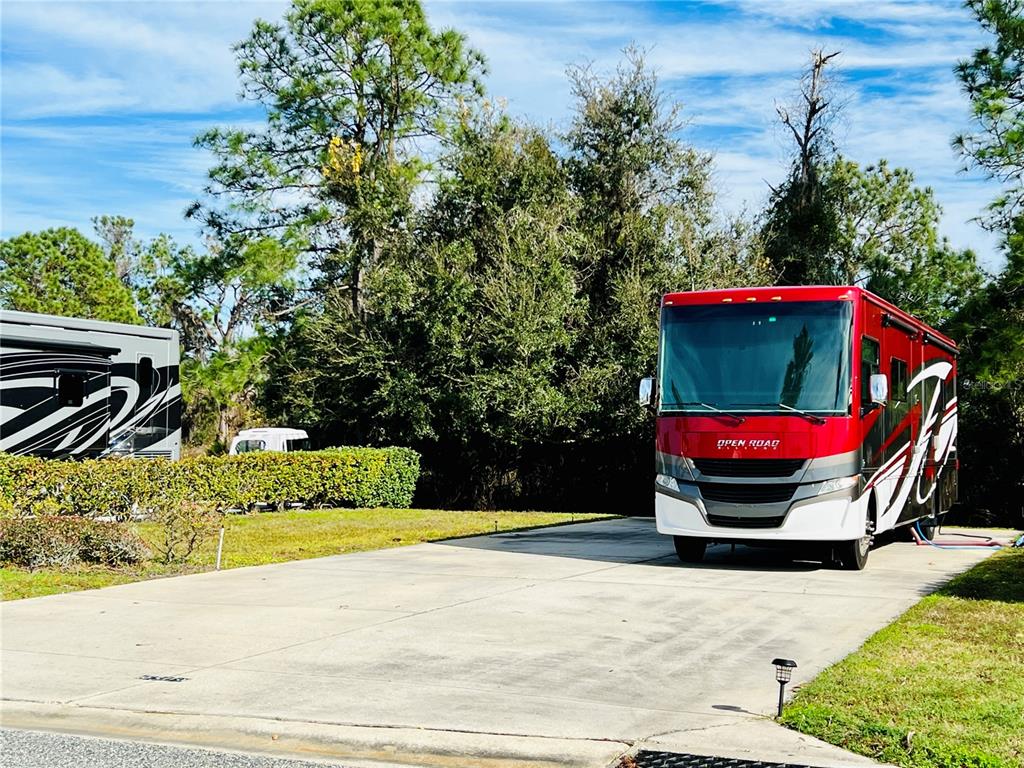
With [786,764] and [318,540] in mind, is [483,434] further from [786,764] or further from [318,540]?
[786,764]

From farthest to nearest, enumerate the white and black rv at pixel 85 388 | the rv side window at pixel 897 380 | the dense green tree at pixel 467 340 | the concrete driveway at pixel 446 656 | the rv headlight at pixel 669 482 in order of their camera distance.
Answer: the dense green tree at pixel 467 340
the white and black rv at pixel 85 388
the rv side window at pixel 897 380
the rv headlight at pixel 669 482
the concrete driveway at pixel 446 656

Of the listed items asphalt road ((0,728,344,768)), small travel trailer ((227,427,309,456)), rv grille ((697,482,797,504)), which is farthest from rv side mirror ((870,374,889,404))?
small travel trailer ((227,427,309,456))

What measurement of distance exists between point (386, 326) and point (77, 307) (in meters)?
31.8

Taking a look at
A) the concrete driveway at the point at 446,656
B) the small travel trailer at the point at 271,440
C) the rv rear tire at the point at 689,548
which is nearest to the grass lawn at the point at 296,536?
the concrete driveway at the point at 446,656

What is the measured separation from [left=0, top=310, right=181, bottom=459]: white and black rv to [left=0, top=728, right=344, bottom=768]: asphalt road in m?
14.2

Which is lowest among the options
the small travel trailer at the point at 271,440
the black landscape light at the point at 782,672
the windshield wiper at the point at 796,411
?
the black landscape light at the point at 782,672

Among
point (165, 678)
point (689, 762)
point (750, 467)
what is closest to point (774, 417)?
point (750, 467)

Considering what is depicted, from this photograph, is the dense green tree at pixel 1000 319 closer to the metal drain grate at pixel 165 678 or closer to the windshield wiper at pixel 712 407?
the windshield wiper at pixel 712 407

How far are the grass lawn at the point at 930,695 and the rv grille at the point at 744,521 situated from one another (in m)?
2.95

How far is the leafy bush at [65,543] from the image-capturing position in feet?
42.1

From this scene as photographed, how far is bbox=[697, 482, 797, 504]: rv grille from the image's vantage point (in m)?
13.2

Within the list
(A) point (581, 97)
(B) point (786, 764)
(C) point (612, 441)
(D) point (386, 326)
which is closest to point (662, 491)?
(B) point (786, 764)

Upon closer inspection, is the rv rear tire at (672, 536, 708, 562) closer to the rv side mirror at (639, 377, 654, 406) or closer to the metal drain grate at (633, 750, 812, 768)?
the rv side mirror at (639, 377, 654, 406)

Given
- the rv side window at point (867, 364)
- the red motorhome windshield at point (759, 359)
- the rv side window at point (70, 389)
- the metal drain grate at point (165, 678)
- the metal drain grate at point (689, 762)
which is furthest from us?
the rv side window at point (70, 389)
